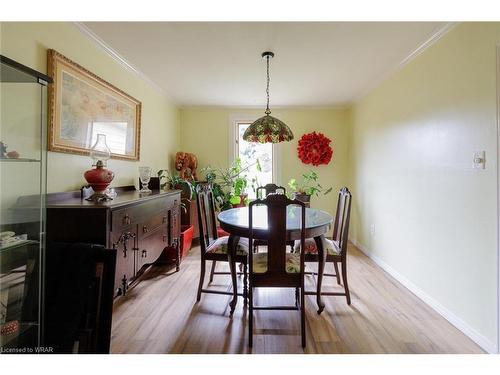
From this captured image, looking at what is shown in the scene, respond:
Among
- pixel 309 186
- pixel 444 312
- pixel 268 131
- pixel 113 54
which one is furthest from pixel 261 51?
pixel 444 312

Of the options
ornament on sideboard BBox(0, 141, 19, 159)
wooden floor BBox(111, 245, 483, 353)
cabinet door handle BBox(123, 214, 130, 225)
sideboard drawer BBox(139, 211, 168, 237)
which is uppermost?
ornament on sideboard BBox(0, 141, 19, 159)

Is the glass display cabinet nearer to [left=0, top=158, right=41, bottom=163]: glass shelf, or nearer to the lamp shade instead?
[left=0, top=158, right=41, bottom=163]: glass shelf

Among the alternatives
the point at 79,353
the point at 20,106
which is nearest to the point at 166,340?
the point at 79,353

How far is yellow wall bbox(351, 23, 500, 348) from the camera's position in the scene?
1608 millimetres

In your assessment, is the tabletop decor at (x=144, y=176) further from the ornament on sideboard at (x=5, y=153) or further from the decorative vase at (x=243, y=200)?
the decorative vase at (x=243, y=200)

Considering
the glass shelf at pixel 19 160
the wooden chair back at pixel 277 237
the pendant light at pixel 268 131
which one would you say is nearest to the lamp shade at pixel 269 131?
the pendant light at pixel 268 131

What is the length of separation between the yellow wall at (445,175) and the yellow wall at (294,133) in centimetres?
116

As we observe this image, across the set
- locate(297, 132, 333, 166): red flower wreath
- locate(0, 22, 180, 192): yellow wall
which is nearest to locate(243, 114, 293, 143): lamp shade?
locate(0, 22, 180, 192): yellow wall

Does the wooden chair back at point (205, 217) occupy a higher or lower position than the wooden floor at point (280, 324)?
higher

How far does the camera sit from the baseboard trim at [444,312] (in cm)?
160

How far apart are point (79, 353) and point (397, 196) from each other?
2.89 meters

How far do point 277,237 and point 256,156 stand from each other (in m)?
2.80

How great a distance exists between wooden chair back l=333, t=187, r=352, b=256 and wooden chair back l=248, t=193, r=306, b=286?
1.96ft
